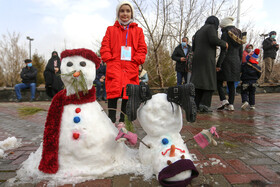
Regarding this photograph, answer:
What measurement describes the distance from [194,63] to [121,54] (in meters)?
2.24

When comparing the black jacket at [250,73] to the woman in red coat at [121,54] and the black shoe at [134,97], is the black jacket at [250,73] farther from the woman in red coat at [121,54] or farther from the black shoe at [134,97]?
the black shoe at [134,97]

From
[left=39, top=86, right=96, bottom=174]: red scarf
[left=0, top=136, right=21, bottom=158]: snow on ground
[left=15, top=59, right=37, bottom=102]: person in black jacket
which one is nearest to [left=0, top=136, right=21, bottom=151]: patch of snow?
[left=0, top=136, right=21, bottom=158]: snow on ground

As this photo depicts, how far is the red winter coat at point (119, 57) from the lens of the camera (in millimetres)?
2812

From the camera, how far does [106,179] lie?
1656 millimetres

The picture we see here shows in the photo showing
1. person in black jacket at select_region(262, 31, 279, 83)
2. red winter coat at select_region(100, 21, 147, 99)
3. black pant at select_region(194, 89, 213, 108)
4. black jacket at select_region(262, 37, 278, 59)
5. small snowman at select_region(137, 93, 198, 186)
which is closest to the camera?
small snowman at select_region(137, 93, 198, 186)

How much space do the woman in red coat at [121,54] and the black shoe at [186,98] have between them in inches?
47.4

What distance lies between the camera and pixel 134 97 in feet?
5.57

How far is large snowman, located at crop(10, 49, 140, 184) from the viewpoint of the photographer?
5.44 ft

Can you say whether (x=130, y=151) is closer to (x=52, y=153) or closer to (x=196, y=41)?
(x=52, y=153)

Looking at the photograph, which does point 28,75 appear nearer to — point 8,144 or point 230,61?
point 8,144

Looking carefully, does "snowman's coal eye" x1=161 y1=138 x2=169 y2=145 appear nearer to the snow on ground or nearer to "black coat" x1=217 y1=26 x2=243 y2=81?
the snow on ground

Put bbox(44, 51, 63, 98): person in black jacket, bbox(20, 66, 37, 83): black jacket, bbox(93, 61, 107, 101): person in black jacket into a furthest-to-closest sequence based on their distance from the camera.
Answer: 1. bbox(20, 66, 37, 83): black jacket
2. bbox(93, 61, 107, 101): person in black jacket
3. bbox(44, 51, 63, 98): person in black jacket

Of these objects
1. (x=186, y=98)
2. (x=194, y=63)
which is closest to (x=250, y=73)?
(x=194, y=63)

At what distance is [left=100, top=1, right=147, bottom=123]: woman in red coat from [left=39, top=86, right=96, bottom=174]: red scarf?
105 cm
